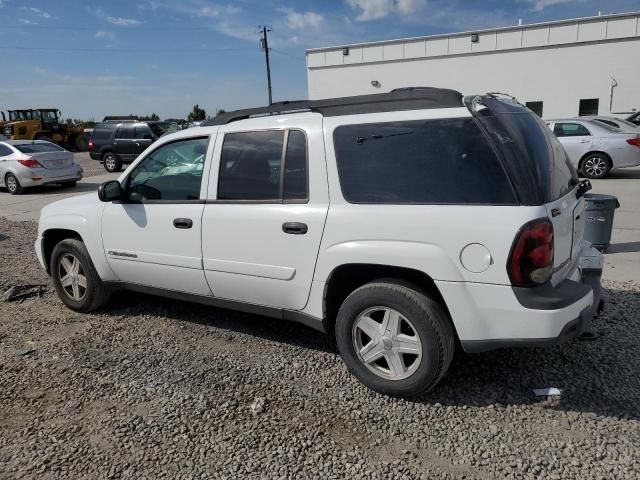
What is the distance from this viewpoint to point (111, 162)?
1894 cm

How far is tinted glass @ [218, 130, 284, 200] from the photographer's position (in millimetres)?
3477

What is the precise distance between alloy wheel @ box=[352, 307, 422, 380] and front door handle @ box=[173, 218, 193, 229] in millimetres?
1484

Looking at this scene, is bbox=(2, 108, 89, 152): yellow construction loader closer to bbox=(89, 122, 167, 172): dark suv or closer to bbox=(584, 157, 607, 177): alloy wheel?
bbox=(89, 122, 167, 172): dark suv

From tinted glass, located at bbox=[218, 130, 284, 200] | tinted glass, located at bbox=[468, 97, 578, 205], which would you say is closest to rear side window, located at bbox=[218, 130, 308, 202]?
tinted glass, located at bbox=[218, 130, 284, 200]

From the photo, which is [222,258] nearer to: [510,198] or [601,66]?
[510,198]

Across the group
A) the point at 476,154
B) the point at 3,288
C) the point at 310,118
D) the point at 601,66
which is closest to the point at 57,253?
the point at 3,288

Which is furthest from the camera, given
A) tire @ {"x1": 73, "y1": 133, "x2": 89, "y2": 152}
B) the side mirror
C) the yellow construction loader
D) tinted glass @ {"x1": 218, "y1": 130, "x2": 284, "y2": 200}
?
tire @ {"x1": 73, "y1": 133, "x2": 89, "y2": 152}

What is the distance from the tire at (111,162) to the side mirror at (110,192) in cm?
1594

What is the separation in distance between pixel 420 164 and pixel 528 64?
27.7 m

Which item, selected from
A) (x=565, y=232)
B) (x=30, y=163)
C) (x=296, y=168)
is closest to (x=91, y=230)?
(x=296, y=168)

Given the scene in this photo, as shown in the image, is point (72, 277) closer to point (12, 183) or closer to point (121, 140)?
→ point (12, 183)

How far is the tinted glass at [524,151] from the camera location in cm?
268

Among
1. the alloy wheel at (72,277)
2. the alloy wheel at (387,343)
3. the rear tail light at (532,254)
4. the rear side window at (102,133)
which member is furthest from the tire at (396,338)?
the rear side window at (102,133)

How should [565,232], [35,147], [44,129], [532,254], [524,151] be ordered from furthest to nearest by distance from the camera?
[44,129]
[35,147]
[565,232]
[524,151]
[532,254]
